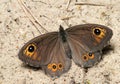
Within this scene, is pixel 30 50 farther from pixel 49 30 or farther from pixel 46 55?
pixel 49 30

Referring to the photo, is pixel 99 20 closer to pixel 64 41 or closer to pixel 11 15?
pixel 64 41

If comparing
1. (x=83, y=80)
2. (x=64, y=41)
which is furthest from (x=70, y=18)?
(x=83, y=80)

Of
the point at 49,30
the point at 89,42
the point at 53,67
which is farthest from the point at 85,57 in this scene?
the point at 49,30

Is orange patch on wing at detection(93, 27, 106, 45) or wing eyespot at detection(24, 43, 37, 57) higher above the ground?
orange patch on wing at detection(93, 27, 106, 45)

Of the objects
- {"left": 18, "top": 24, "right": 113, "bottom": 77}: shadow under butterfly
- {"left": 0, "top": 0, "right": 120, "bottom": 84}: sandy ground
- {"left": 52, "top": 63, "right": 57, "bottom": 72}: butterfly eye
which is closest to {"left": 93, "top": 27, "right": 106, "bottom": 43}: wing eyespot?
{"left": 18, "top": 24, "right": 113, "bottom": 77}: shadow under butterfly

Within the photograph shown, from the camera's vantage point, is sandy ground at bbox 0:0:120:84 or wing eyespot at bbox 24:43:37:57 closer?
wing eyespot at bbox 24:43:37:57

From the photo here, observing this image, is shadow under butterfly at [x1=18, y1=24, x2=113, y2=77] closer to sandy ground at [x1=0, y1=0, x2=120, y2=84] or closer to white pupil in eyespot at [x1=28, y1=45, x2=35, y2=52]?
white pupil in eyespot at [x1=28, y1=45, x2=35, y2=52]
